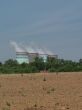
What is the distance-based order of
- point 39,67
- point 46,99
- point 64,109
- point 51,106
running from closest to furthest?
point 64,109 → point 51,106 → point 46,99 → point 39,67

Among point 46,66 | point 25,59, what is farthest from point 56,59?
point 46,66

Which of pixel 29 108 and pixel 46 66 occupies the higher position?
pixel 46 66

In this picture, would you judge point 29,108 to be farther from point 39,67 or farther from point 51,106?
point 39,67

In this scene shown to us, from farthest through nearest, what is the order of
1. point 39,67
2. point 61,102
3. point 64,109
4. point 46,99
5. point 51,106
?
point 39,67 < point 46,99 < point 61,102 < point 51,106 < point 64,109

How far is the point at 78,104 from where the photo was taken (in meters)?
15.4

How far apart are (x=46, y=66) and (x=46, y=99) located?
70.9m

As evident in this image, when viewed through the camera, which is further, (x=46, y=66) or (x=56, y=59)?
(x=56, y=59)

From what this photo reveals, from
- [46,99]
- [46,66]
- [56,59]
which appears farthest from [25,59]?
[46,99]

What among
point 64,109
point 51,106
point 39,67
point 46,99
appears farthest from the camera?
point 39,67

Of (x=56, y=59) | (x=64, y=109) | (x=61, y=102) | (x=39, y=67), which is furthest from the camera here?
(x=56, y=59)

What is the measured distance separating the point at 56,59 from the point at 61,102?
87178 millimetres

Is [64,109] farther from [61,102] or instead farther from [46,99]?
[46,99]

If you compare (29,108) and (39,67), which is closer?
(29,108)

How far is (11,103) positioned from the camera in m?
16.3
